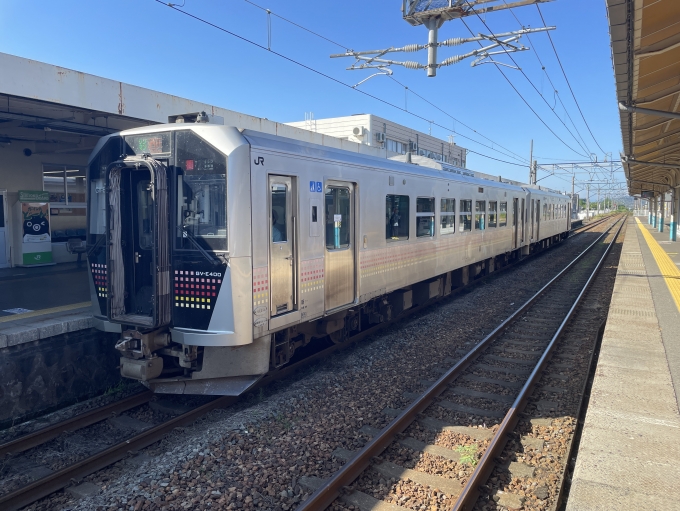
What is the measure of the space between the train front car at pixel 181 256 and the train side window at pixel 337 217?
69.6 inches

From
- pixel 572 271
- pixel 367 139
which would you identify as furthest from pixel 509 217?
pixel 367 139

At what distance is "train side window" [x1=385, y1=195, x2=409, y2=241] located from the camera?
8531 millimetres

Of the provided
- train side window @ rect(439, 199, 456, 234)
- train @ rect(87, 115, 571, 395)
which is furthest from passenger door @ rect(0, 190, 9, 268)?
train side window @ rect(439, 199, 456, 234)

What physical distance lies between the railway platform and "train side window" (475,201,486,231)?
5015mm

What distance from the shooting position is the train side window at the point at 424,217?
9711mm

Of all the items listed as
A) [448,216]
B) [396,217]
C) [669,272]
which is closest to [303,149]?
[396,217]

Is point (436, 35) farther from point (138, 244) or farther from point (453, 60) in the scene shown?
point (138, 244)

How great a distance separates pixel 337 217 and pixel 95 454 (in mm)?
4026

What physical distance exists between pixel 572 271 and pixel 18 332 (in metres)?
16.3

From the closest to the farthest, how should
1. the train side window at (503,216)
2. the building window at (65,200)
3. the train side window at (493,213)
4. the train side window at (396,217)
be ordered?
the train side window at (396,217) → the building window at (65,200) → the train side window at (493,213) → the train side window at (503,216)

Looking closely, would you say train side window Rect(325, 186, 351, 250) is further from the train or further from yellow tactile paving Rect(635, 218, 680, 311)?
yellow tactile paving Rect(635, 218, 680, 311)

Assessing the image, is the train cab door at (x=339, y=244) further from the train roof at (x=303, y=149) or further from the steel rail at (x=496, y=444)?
the steel rail at (x=496, y=444)

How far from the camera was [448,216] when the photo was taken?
11.3 metres

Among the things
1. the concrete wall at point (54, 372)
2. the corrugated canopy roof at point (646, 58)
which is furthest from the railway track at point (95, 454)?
the corrugated canopy roof at point (646, 58)
